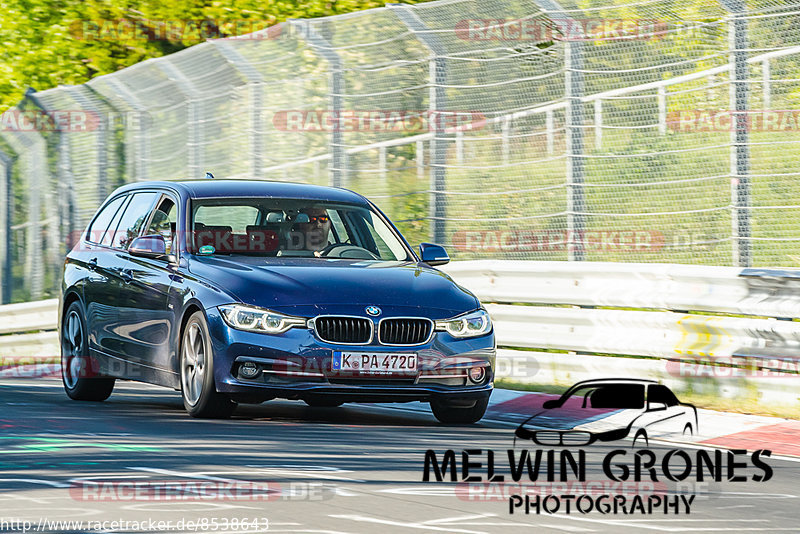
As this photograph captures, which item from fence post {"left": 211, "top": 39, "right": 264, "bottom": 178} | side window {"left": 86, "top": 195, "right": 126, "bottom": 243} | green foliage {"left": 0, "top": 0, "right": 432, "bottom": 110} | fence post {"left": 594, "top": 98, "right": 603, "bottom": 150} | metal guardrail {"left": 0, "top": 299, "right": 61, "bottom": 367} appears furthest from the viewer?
green foliage {"left": 0, "top": 0, "right": 432, "bottom": 110}

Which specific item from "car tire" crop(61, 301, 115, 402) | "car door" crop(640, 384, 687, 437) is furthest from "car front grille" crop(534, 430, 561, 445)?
"car tire" crop(61, 301, 115, 402)

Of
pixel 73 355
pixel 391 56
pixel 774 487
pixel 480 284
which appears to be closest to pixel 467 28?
pixel 391 56

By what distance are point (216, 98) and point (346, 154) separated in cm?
266

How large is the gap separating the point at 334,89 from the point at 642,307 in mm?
4944

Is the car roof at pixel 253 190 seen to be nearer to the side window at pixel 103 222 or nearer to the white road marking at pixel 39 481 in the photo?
the side window at pixel 103 222

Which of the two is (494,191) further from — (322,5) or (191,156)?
(322,5)

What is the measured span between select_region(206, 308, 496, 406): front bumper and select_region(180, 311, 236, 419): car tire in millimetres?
93

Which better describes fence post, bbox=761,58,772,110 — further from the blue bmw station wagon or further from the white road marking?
the white road marking

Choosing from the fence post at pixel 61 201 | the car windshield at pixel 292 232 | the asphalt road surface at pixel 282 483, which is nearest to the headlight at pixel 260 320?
the asphalt road surface at pixel 282 483

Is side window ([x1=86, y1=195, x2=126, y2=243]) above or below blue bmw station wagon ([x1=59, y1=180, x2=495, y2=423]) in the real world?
above

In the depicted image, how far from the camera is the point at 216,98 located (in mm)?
18859

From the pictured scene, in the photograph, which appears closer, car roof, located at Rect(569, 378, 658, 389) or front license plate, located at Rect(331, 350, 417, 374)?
front license plate, located at Rect(331, 350, 417, 374)

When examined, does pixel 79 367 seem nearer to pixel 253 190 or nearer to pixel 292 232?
pixel 253 190

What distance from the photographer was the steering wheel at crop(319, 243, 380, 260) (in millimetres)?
11844
